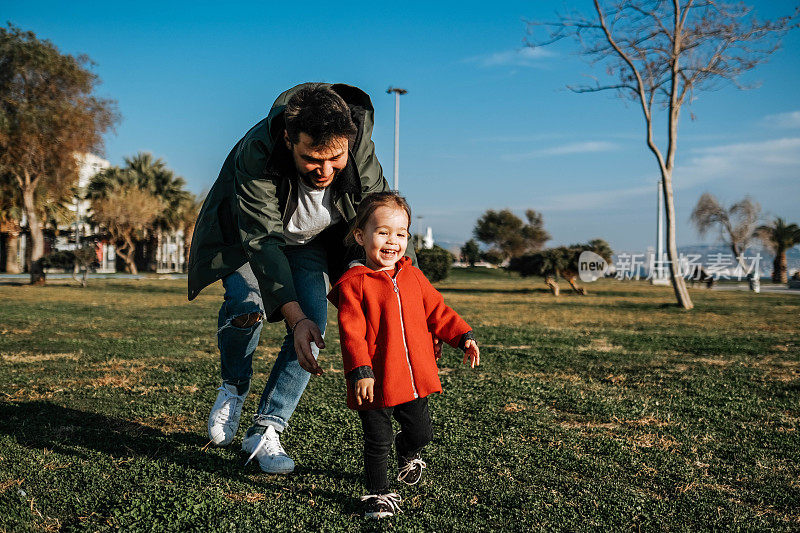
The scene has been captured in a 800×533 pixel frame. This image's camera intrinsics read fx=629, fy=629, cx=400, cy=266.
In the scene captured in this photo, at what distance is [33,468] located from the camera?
9.29 feet

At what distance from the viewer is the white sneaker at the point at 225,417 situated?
3072mm

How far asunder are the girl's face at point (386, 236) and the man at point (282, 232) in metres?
0.30

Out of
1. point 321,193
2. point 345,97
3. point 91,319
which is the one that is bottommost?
point 91,319

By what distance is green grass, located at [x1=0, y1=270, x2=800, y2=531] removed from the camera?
95.7 inches

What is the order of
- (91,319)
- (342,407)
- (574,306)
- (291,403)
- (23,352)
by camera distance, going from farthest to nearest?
(574,306)
(91,319)
(23,352)
(342,407)
(291,403)

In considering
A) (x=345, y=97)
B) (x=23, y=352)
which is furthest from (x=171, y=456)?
(x=23, y=352)

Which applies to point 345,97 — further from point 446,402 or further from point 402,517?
point 446,402

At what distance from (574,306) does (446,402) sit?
1207cm

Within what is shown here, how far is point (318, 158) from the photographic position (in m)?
2.59

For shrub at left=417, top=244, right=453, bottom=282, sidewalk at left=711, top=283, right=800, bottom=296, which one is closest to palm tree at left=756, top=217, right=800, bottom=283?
sidewalk at left=711, top=283, right=800, bottom=296

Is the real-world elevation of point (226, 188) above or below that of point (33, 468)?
above

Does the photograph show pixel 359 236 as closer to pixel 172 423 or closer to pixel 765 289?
pixel 172 423

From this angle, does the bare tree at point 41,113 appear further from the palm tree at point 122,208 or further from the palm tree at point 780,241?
the palm tree at point 780,241

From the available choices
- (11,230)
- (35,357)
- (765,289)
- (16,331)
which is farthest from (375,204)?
(11,230)
